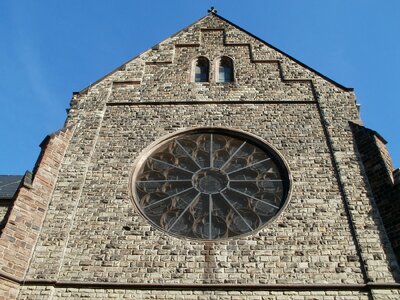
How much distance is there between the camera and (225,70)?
13.9m

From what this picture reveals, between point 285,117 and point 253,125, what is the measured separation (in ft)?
2.61

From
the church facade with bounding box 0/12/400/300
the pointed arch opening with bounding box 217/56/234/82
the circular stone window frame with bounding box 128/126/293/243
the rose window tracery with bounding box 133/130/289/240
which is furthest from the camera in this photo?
the pointed arch opening with bounding box 217/56/234/82

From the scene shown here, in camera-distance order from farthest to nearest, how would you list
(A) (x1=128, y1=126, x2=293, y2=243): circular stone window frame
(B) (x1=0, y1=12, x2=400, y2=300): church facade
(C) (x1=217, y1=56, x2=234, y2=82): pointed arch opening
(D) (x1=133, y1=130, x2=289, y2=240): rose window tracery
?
(C) (x1=217, y1=56, x2=234, y2=82): pointed arch opening, (D) (x1=133, y1=130, x2=289, y2=240): rose window tracery, (A) (x1=128, y1=126, x2=293, y2=243): circular stone window frame, (B) (x1=0, y1=12, x2=400, y2=300): church facade

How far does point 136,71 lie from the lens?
44.7 feet

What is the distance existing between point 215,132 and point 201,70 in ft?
9.58

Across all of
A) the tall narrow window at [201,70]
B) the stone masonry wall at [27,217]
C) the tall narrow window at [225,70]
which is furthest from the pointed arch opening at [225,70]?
the stone masonry wall at [27,217]

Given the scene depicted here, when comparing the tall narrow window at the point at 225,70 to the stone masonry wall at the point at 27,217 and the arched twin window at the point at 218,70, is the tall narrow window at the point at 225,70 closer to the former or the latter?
the arched twin window at the point at 218,70

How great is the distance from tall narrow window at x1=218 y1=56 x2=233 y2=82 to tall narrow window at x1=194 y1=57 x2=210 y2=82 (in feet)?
1.18

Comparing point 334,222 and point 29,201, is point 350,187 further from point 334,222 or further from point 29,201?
point 29,201

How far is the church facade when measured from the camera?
8406 millimetres

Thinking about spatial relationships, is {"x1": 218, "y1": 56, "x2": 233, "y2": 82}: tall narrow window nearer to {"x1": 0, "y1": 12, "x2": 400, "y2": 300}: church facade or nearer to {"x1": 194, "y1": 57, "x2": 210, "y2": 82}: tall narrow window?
{"x1": 0, "y1": 12, "x2": 400, "y2": 300}: church facade

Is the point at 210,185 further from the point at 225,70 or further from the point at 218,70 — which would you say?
the point at 225,70

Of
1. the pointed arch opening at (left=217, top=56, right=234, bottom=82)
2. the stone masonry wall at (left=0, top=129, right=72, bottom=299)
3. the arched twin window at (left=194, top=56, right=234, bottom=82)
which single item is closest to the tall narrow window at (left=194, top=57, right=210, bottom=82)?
the arched twin window at (left=194, top=56, right=234, bottom=82)

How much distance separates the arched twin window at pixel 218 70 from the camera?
1350 cm
